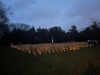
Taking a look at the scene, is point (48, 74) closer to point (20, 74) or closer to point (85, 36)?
point (20, 74)

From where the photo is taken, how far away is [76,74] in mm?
6941

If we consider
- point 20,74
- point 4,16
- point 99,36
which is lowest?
point 20,74

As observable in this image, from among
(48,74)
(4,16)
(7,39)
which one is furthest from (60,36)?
(48,74)

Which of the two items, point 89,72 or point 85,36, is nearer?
point 89,72

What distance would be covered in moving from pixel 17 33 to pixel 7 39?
749cm

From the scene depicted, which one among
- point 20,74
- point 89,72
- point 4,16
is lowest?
point 20,74

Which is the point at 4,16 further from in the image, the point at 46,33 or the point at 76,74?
the point at 46,33

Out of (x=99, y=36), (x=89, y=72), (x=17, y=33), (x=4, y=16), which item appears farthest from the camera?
(x=17, y=33)

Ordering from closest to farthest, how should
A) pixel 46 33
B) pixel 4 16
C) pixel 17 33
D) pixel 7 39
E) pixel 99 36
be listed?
1. pixel 4 16
2. pixel 99 36
3. pixel 7 39
4. pixel 17 33
5. pixel 46 33

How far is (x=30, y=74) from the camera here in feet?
24.0

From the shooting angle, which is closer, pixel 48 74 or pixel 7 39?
pixel 48 74

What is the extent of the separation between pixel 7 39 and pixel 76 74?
6453cm

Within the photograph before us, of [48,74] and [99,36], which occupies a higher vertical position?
[99,36]

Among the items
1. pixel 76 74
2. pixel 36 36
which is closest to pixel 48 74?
pixel 76 74
